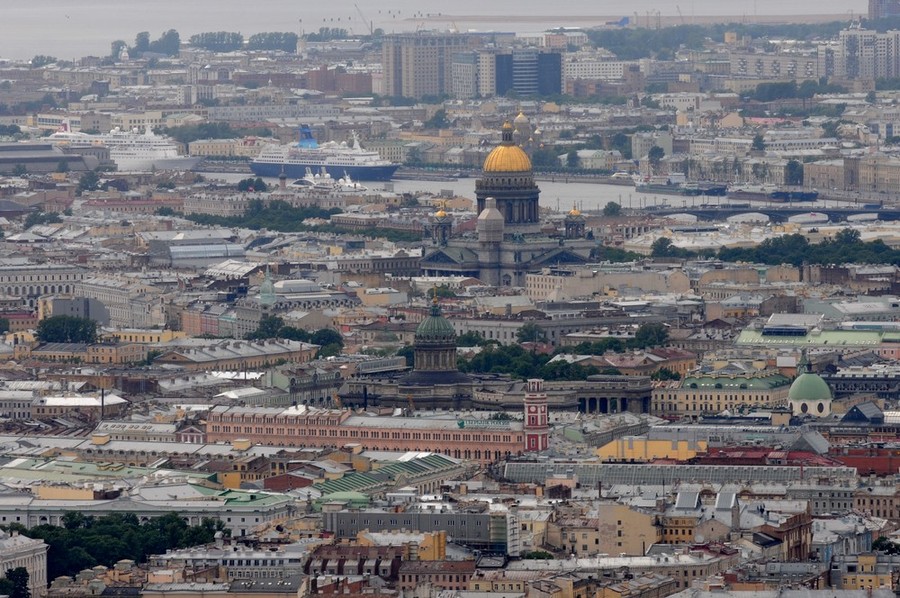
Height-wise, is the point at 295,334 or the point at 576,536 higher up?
the point at 576,536

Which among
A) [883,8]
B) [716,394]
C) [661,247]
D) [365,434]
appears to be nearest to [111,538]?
[365,434]

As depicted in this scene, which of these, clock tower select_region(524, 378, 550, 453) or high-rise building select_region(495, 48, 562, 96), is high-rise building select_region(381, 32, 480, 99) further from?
clock tower select_region(524, 378, 550, 453)

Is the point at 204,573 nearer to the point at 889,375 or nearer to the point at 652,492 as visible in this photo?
the point at 652,492

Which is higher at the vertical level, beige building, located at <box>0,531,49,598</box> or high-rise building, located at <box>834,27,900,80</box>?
beige building, located at <box>0,531,49,598</box>

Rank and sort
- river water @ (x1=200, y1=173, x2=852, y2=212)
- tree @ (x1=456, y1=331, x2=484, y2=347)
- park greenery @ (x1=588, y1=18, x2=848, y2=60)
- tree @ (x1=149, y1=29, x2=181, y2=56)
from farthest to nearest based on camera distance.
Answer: tree @ (x1=149, y1=29, x2=181, y2=56), park greenery @ (x1=588, y1=18, x2=848, y2=60), river water @ (x1=200, y1=173, x2=852, y2=212), tree @ (x1=456, y1=331, x2=484, y2=347)

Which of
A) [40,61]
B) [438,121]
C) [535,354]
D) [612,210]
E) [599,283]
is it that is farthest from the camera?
[40,61]

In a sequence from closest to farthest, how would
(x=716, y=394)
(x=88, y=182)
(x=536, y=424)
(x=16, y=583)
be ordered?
(x=16, y=583) < (x=536, y=424) < (x=716, y=394) < (x=88, y=182)

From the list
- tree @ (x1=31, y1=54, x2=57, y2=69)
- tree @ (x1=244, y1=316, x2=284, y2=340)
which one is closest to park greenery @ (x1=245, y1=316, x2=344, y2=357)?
tree @ (x1=244, y1=316, x2=284, y2=340)

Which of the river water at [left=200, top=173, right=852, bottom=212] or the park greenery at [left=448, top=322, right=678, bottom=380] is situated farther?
the river water at [left=200, top=173, right=852, bottom=212]

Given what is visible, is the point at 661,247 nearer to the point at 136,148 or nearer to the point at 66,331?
the point at 66,331
